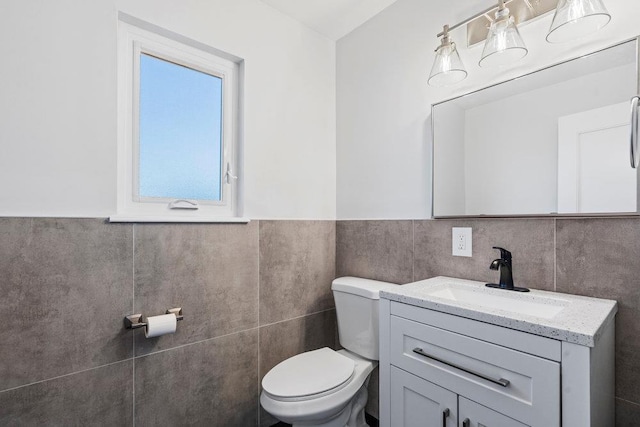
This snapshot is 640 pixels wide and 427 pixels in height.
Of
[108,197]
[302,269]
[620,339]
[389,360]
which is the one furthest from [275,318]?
[620,339]

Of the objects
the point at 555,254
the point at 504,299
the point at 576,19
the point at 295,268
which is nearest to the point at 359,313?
the point at 295,268

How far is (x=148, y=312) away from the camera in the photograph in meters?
1.36

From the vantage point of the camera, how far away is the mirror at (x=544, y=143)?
1.09 metres

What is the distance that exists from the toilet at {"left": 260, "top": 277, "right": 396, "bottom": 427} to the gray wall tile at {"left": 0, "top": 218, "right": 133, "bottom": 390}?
26.0 inches

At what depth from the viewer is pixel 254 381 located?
167 cm

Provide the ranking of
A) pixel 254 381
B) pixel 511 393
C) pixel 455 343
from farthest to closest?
pixel 254 381 → pixel 455 343 → pixel 511 393

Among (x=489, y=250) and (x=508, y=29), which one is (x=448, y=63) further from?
(x=489, y=250)

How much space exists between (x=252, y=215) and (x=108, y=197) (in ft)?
2.12

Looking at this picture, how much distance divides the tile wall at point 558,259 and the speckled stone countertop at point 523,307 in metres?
0.05

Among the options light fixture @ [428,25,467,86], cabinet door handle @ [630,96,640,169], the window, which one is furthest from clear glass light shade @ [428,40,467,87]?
the window

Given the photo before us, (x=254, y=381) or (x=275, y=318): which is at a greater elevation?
(x=275, y=318)

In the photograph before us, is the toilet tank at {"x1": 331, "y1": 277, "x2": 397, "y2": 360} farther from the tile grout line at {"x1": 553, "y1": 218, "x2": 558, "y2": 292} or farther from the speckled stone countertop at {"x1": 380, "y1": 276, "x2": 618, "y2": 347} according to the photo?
the tile grout line at {"x1": 553, "y1": 218, "x2": 558, "y2": 292}

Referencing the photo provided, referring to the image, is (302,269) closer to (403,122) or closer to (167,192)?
(167,192)

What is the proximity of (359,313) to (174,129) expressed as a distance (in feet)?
4.28
